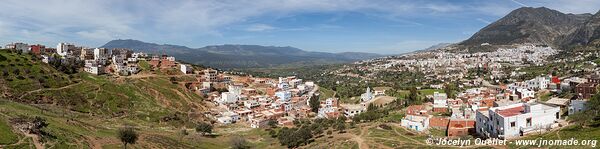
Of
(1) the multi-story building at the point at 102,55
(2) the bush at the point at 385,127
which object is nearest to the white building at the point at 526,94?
(2) the bush at the point at 385,127

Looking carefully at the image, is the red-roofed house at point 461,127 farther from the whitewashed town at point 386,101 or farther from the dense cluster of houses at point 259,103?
the dense cluster of houses at point 259,103

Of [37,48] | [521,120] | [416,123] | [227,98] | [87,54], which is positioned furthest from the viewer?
[87,54]

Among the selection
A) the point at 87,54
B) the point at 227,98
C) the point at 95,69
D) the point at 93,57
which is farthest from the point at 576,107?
the point at 87,54

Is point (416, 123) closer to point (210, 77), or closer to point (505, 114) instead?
point (505, 114)

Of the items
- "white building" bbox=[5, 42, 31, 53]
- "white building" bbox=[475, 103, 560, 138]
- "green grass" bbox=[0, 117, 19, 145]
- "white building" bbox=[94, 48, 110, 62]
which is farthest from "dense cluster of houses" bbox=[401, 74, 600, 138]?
"white building" bbox=[5, 42, 31, 53]

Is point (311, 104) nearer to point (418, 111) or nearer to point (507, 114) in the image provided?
point (418, 111)

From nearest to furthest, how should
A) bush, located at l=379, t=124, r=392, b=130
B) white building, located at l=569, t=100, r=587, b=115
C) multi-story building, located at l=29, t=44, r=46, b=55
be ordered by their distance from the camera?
white building, located at l=569, t=100, r=587, b=115
bush, located at l=379, t=124, r=392, b=130
multi-story building, located at l=29, t=44, r=46, b=55

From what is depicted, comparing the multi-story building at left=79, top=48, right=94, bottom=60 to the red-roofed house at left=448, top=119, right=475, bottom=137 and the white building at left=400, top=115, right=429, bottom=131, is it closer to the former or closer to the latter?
the white building at left=400, top=115, right=429, bottom=131
